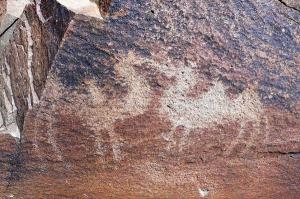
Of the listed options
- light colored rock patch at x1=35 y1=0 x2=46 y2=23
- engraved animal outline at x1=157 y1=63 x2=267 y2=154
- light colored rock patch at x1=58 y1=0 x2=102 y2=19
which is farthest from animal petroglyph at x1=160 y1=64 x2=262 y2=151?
light colored rock patch at x1=35 y1=0 x2=46 y2=23

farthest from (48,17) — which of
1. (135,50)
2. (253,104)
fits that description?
(253,104)

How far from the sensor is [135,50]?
4.12ft

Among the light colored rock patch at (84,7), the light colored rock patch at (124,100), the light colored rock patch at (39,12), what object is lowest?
the light colored rock patch at (124,100)

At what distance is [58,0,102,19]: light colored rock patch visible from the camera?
1175 millimetres

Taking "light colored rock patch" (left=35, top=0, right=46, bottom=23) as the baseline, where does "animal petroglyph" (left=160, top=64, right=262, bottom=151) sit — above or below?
below

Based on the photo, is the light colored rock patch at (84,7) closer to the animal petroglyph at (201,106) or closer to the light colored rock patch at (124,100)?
the light colored rock patch at (124,100)

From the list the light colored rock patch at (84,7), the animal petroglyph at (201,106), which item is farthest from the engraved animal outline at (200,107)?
the light colored rock patch at (84,7)

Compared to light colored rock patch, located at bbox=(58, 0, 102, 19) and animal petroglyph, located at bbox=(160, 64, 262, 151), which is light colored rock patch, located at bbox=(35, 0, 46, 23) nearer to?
light colored rock patch, located at bbox=(58, 0, 102, 19)

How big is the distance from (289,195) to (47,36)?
118cm

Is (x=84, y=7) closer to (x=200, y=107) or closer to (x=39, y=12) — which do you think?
(x=39, y=12)

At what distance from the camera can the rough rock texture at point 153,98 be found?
1.24 meters

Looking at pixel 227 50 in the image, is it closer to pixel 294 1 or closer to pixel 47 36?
pixel 294 1

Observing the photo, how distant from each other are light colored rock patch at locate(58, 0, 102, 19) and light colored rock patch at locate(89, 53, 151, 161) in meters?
0.17

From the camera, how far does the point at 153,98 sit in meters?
1.34
